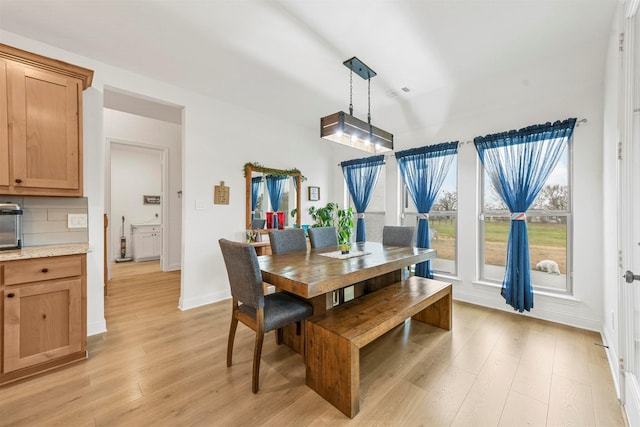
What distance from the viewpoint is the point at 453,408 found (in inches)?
65.0

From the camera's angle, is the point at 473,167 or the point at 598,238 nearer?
the point at 598,238

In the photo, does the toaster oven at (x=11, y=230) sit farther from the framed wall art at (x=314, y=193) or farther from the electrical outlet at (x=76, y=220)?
the framed wall art at (x=314, y=193)

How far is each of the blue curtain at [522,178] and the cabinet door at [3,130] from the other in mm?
4762

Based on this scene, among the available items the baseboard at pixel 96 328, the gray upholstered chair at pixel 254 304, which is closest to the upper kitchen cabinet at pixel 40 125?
the baseboard at pixel 96 328

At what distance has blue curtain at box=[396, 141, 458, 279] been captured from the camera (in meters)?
3.82

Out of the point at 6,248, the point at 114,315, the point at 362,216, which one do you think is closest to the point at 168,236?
the point at 114,315

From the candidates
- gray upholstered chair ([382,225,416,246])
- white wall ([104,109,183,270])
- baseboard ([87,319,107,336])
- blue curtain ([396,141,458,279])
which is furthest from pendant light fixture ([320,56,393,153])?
white wall ([104,109,183,270])

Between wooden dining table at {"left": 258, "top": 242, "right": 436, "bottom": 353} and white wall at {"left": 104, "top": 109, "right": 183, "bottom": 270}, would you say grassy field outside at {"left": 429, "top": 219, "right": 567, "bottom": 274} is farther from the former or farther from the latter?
white wall at {"left": 104, "top": 109, "right": 183, "bottom": 270}

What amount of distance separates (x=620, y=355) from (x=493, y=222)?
2023 mm

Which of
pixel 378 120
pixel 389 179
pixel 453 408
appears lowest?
pixel 453 408

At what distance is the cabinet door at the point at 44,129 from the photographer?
2.05 meters

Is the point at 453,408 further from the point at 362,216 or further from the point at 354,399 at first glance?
the point at 362,216

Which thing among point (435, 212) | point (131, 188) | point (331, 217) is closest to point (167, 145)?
point (131, 188)

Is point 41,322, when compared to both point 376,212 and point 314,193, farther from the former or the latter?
point 376,212
